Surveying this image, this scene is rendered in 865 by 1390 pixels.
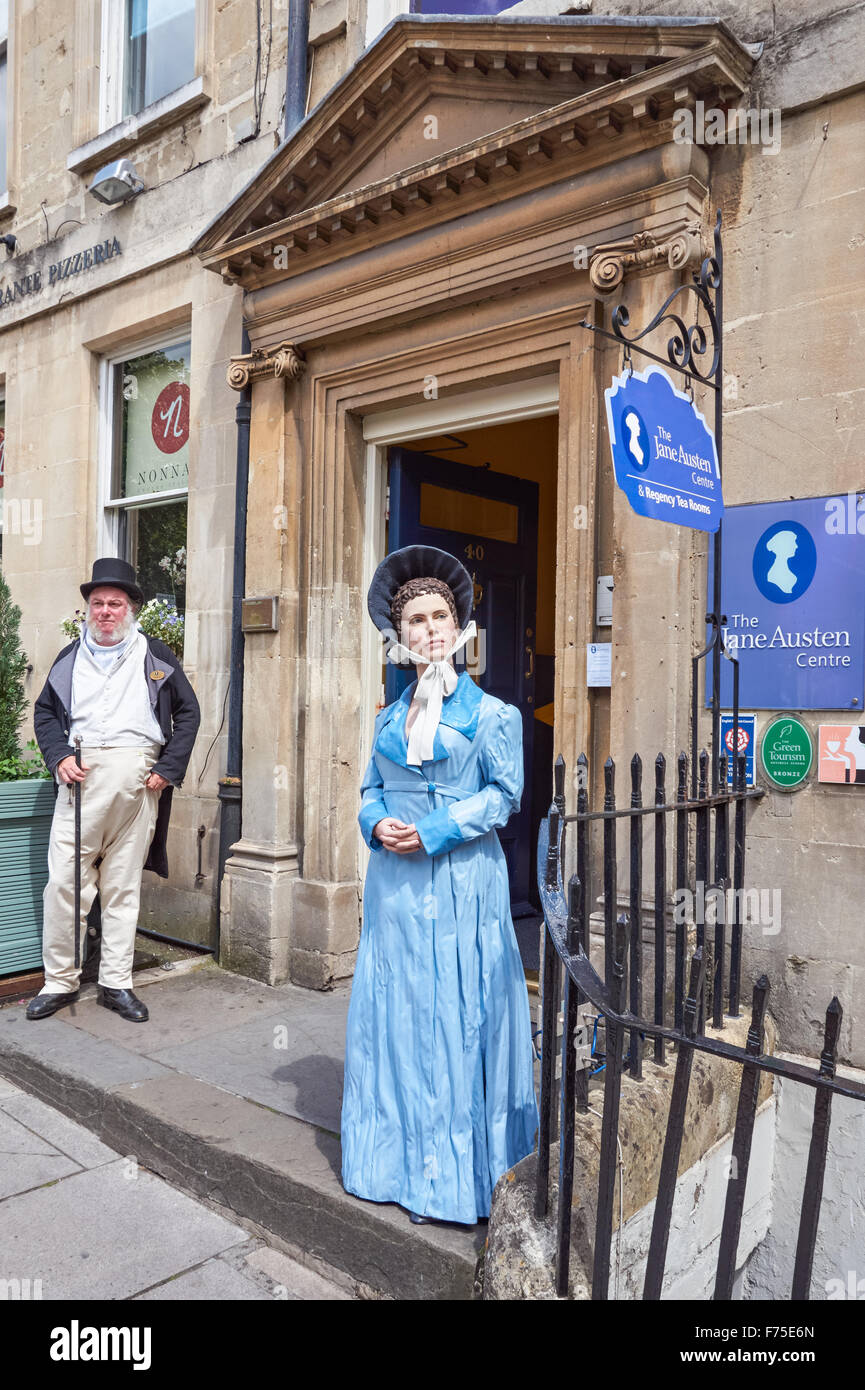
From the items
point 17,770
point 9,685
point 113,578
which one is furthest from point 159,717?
point 9,685

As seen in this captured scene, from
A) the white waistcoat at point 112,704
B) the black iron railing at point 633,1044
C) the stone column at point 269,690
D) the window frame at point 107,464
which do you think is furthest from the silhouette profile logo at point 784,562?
the window frame at point 107,464

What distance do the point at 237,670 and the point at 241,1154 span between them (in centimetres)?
311

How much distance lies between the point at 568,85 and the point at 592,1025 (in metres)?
3.79

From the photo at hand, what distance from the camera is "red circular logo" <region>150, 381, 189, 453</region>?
6.87m

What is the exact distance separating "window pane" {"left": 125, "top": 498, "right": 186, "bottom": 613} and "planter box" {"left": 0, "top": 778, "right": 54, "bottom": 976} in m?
2.02

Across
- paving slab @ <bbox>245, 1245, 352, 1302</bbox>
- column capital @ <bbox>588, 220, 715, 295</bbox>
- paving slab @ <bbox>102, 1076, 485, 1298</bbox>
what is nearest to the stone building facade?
column capital @ <bbox>588, 220, 715, 295</bbox>

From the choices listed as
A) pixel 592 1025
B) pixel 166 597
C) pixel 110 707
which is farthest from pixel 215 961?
pixel 592 1025

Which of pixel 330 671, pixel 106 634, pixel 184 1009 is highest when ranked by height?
pixel 106 634

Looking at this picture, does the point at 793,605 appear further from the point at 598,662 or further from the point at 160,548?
the point at 160,548

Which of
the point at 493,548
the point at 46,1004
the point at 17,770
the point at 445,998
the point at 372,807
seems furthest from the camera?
the point at 493,548

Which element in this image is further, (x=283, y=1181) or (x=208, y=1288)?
(x=283, y=1181)

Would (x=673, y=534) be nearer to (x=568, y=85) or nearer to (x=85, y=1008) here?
(x=568, y=85)

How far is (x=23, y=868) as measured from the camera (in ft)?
17.0

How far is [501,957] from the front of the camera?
9.48 feet
